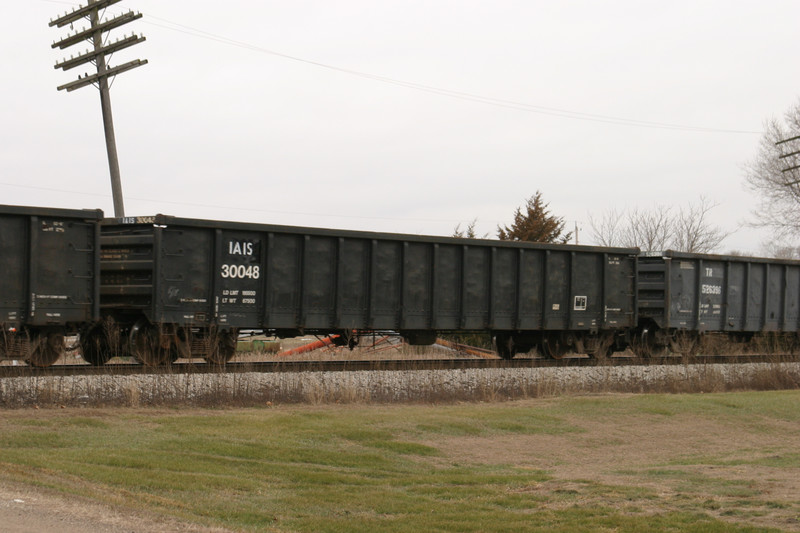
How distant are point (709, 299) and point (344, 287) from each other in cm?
1255

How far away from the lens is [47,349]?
15.4 metres

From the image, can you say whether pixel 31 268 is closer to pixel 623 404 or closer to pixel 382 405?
pixel 382 405

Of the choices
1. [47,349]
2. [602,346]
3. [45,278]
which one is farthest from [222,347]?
[602,346]

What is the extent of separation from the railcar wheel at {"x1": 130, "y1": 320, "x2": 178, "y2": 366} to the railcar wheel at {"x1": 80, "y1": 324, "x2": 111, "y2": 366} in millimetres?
529

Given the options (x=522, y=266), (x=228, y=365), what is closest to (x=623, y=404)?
(x=522, y=266)

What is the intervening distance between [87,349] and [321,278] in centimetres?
493

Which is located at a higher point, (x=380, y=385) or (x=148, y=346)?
(x=148, y=346)

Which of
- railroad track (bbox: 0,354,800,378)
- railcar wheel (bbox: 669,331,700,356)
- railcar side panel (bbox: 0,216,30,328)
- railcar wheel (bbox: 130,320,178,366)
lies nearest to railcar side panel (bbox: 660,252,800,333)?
railcar wheel (bbox: 669,331,700,356)

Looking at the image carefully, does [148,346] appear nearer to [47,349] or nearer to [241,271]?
[47,349]

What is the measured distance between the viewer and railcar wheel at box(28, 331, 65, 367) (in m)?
15.2

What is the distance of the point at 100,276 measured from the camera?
16.7 metres

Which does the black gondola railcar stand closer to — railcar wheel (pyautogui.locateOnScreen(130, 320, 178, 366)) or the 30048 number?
railcar wheel (pyautogui.locateOnScreen(130, 320, 178, 366))

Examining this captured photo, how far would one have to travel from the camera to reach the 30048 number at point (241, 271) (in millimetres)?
17094

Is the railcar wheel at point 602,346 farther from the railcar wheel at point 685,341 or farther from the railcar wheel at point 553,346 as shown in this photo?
the railcar wheel at point 685,341
